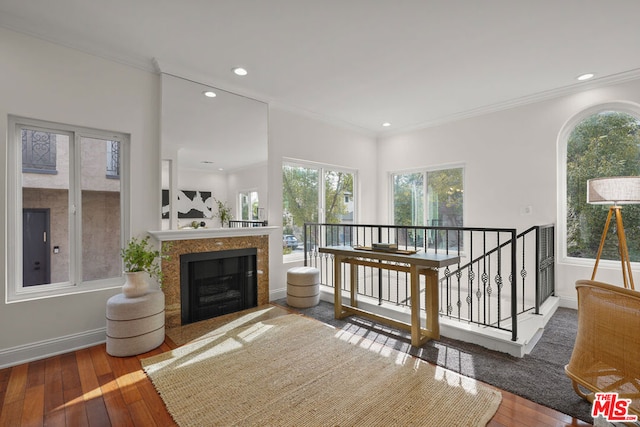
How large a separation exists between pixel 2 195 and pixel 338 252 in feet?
9.85

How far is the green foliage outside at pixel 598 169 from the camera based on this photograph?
343 centimetres

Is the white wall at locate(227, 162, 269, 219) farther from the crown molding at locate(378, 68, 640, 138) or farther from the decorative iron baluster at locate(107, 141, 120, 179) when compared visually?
the crown molding at locate(378, 68, 640, 138)

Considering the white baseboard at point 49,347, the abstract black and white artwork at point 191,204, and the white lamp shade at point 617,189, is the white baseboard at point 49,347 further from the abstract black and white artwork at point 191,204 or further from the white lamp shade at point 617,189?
the white lamp shade at point 617,189

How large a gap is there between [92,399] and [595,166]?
5523 mm

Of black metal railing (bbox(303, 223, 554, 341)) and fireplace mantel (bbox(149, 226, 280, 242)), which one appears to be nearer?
fireplace mantel (bbox(149, 226, 280, 242))

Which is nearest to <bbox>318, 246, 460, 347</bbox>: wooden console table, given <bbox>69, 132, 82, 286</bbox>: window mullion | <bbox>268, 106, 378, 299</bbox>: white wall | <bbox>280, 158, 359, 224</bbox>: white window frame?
<bbox>268, 106, 378, 299</bbox>: white wall

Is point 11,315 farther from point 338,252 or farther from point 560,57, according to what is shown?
point 560,57

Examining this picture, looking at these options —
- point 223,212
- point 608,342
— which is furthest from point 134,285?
point 608,342

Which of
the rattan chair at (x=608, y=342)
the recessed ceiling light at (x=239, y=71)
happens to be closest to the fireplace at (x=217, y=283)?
the recessed ceiling light at (x=239, y=71)

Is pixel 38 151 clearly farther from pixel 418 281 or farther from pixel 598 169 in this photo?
pixel 598 169

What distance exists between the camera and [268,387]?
2055 millimetres

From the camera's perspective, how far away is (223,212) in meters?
3.61

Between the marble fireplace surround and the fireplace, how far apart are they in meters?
0.05

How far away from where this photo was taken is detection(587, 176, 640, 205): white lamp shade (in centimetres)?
269
